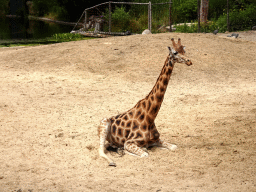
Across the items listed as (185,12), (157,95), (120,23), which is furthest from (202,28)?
(157,95)

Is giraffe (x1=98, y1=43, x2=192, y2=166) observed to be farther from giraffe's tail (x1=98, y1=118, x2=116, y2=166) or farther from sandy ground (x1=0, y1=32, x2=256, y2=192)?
sandy ground (x1=0, y1=32, x2=256, y2=192)

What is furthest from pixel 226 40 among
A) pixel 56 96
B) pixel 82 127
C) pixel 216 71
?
pixel 82 127

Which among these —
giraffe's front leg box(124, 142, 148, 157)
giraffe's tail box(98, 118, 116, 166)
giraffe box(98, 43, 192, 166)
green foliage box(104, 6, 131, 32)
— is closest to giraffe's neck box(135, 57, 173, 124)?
giraffe box(98, 43, 192, 166)

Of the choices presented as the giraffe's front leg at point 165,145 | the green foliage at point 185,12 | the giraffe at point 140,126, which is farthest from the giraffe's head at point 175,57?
the green foliage at point 185,12

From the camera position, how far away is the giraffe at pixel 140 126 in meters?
4.67

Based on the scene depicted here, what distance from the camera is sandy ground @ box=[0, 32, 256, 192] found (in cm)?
416

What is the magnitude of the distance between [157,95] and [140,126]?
55 centimetres

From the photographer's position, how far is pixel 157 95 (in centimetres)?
470

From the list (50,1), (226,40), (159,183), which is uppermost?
(50,1)

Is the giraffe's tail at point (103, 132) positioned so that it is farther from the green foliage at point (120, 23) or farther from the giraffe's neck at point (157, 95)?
the green foliage at point (120, 23)

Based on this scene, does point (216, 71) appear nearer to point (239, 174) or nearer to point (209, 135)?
point (209, 135)

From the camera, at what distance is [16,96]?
26.5ft

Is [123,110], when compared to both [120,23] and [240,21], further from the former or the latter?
[120,23]

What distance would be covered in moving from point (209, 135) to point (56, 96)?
165 inches
